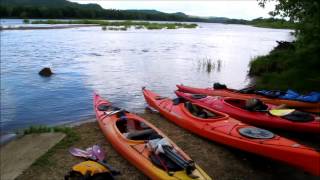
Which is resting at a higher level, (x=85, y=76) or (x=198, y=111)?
(x=198, y=111)

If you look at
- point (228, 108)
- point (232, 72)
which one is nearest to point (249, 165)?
point (228, 108)

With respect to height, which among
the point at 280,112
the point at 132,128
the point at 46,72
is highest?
the point at 280,112

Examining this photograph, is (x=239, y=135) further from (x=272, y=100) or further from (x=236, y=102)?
(x=272, y=100)

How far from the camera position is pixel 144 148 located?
7945 millimetres

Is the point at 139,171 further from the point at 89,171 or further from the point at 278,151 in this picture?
the point at 278,151

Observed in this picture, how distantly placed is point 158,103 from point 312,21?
5.39m

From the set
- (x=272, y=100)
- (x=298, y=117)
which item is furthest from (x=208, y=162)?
(x=272, y=100)

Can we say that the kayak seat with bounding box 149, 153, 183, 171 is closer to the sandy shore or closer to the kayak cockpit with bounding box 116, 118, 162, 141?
the sandy shore

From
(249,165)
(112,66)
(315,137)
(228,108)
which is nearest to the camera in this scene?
(249,165)

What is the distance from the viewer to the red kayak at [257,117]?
9312mm

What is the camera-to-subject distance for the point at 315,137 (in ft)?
32.2

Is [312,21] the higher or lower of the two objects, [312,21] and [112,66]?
the higher

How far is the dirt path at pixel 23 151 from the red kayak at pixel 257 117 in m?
4.71

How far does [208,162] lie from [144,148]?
59.0 inches
